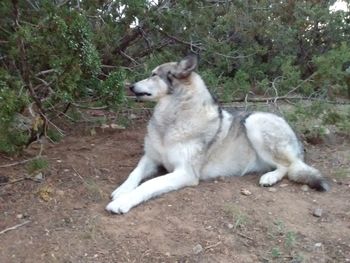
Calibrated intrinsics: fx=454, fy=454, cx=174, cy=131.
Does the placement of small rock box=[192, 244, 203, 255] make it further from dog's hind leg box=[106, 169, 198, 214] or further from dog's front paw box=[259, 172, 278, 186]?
dog's front paw box=[259, 172, 278, 186]

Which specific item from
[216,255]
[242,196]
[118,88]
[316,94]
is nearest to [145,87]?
[118,88]

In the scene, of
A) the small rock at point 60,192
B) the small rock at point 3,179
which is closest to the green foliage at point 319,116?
the small rock at point 60,192

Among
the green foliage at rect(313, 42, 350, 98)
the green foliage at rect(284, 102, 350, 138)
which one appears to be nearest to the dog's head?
the green foliage at rect(284, 102, 350, 138)

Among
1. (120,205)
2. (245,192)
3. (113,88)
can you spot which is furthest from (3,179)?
(245,192)

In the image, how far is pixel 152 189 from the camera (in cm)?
378

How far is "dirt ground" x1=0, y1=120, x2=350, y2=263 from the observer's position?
3049mm

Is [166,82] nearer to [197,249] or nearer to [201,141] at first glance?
[201,141]

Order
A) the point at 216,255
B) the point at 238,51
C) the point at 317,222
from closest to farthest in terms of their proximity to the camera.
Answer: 1. the point at 216,255
2. the point at 317,222
3. the point at 238,51

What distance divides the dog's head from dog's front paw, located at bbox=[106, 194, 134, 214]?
3.95ft

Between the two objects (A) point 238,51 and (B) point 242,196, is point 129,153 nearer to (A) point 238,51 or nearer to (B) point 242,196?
(B) point 242,196

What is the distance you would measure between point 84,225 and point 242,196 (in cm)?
142

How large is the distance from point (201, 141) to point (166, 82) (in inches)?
26.4

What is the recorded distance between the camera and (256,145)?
15.1 feet

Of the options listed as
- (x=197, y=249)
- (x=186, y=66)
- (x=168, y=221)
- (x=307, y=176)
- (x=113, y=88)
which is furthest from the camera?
(x=186, y=66)
